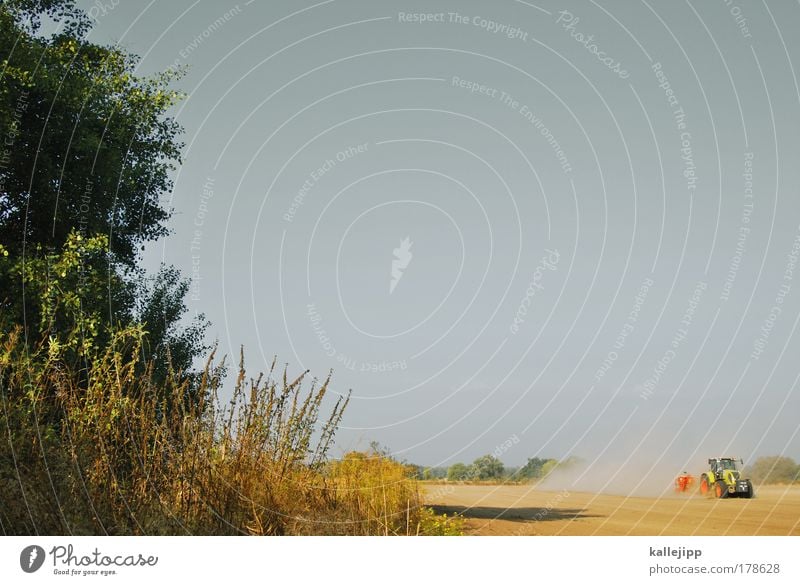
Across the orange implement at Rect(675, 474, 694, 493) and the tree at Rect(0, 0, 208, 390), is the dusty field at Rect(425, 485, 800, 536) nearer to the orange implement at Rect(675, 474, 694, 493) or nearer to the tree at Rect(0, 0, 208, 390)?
the orange implement at Rect(675, 474, 694, 493)

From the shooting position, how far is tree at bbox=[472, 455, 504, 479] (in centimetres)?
991

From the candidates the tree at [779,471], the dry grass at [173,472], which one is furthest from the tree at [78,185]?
the tree at [779,471]

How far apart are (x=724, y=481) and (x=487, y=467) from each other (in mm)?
6315

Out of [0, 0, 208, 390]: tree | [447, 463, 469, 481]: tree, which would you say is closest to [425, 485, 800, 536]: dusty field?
[447, 463, 469, 481]: tree

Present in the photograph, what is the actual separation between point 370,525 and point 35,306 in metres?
6.94

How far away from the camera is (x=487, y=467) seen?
32.9 feet

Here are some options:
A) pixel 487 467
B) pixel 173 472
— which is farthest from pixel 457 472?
pixel 173 472

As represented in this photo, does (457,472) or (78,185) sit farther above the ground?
(78,185)

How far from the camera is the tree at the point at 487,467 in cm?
991

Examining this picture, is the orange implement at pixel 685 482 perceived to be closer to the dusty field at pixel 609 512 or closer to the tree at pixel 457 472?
the dusty field at pixel 609 512

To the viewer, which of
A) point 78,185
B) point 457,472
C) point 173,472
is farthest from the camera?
point 78,185

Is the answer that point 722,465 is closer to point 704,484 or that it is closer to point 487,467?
point 704,484
